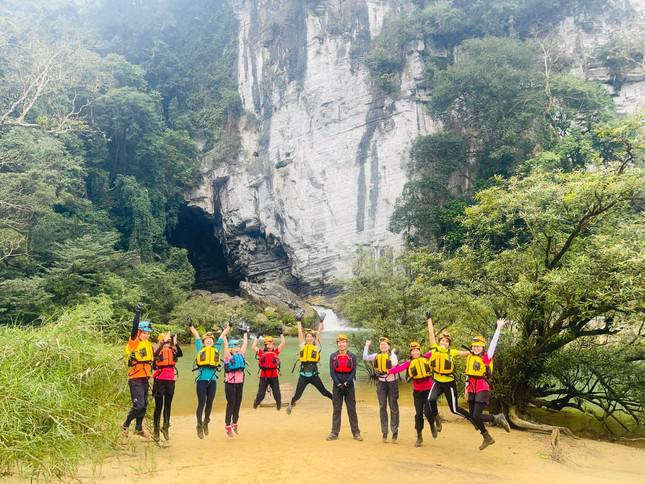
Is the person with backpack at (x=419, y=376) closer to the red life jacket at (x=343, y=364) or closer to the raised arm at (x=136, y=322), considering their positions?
Result: the red life jacket at (x=343, y=364)

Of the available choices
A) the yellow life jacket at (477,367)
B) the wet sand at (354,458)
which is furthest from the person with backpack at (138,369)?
the yellow life jacket at (477,367)

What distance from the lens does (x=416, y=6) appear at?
31.6 metres

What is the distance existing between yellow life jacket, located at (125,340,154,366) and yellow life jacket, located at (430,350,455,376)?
11.1ft

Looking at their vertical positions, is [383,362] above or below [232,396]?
above

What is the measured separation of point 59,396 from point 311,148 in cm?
2898

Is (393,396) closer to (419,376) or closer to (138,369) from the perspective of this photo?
(419,376)

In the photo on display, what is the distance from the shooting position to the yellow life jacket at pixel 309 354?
638cm

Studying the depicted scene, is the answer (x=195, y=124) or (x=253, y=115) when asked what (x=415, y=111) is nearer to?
(x=253, y=115)

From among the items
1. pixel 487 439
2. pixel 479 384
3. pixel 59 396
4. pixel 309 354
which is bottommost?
pixel 487 439

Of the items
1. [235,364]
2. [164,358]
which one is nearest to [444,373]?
[235,364]

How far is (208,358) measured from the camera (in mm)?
5816

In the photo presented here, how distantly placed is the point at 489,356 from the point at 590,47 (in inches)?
1138

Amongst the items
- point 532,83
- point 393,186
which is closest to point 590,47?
point 532,83

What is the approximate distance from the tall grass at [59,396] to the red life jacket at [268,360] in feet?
5.86
